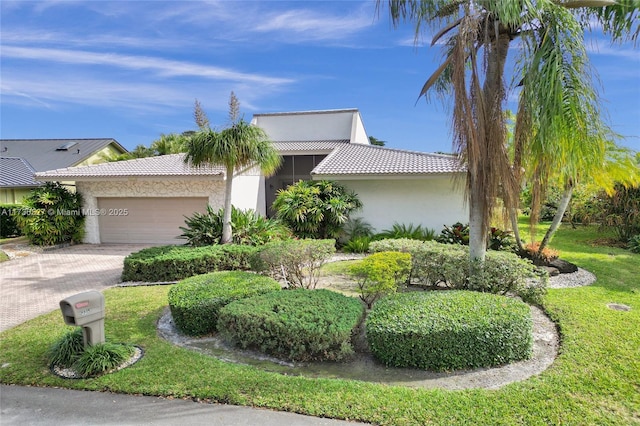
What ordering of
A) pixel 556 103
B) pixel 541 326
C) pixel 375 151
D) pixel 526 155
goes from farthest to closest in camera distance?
pixel 375 151 < pixel 526 155 < pixel 541 326 < pixel 556 103

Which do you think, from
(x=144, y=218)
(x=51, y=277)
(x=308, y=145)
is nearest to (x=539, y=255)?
(x=308, y=145)

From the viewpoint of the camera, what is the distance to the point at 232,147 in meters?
10.4

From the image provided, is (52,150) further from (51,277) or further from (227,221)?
(227,221)

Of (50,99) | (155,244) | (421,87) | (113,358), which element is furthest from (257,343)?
(50,99)

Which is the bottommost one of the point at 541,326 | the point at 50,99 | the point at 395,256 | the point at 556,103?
the point at 541,326

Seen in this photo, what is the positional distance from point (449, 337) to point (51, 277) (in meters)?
11.7

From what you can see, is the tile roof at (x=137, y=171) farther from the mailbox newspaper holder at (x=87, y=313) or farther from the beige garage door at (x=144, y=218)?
the mailbox newspaper holder at (x=87, y=313)

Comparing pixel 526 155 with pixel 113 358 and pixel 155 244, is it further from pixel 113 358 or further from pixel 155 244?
pixel 155 244

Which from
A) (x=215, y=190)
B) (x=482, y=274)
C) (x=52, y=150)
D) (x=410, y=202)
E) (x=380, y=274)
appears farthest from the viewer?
(x=52, y=150)

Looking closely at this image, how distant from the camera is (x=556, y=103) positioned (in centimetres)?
585

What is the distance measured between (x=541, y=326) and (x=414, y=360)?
314cm

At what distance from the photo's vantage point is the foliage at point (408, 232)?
13.9 m

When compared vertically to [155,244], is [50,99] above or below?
above

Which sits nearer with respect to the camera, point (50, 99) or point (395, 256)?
point (395, 256)
